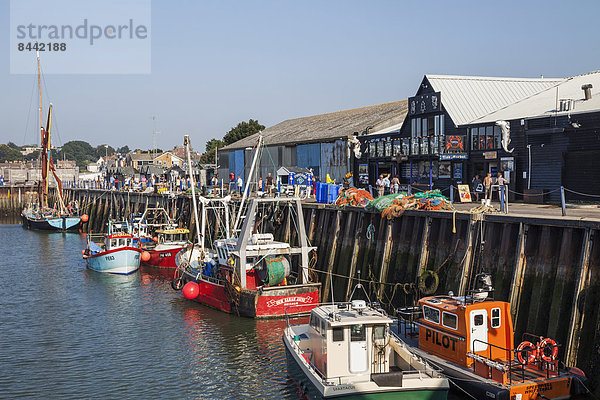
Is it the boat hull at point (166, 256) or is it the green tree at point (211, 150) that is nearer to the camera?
the boat hull at point (166, 256)

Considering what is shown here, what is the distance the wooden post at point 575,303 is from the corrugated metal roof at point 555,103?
49.1ft

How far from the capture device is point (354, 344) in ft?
58.5

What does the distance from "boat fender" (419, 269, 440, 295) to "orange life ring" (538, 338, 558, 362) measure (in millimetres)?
6625

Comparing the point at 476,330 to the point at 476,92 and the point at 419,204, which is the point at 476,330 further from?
the point at 476,92

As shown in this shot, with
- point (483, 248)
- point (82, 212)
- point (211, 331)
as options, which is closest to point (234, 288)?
point (211, 331)

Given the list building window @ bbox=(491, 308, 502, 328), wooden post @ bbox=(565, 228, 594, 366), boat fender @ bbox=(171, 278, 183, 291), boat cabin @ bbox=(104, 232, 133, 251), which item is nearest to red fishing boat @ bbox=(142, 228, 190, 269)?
boat cabin @ bbox=(104, 232, 133, 251)

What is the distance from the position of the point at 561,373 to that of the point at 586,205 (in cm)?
1452

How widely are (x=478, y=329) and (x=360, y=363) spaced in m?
3.70

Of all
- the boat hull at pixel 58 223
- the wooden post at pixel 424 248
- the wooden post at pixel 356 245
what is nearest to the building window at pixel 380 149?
the wooden post at pixel 356 245

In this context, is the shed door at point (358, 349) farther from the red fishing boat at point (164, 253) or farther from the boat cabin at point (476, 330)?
the red fishing boat at point (164, 253)

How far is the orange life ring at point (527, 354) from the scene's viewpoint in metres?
17.7

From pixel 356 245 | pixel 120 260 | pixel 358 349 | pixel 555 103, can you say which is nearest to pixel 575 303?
pixel 358 349

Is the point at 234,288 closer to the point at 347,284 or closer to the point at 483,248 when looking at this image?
the point at 347,284

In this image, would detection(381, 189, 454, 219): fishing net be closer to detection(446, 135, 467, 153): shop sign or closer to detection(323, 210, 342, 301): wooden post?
detection(323, 210, 342, 301): wooden post
